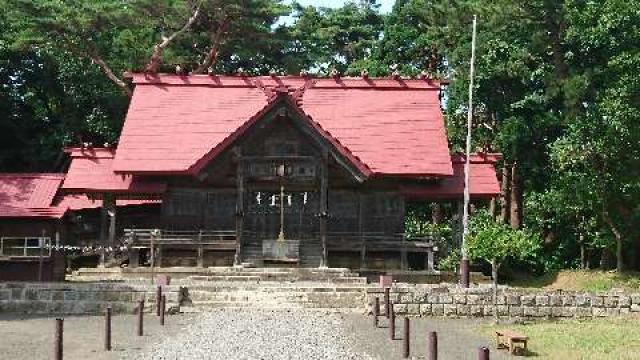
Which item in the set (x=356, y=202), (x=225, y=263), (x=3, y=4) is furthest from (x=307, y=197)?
(x=3, y=4)

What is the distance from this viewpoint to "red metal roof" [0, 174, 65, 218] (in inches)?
1008

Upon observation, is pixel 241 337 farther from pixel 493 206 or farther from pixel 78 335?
pixel 493 206

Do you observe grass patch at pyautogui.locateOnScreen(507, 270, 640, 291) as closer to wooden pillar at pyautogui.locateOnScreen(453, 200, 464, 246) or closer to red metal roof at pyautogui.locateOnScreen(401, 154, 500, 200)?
wooden pillar at pyautogui.locateOnScreen(453, 200, 464, 246)

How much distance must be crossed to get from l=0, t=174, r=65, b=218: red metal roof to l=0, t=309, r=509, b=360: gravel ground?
5.24m

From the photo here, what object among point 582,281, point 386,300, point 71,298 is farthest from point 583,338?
point 582,281

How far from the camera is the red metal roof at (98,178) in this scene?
3111 cm

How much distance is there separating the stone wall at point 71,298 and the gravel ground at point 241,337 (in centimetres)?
71

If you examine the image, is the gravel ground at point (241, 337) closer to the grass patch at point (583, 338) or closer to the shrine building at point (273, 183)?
the grass patch at point (583, 338)

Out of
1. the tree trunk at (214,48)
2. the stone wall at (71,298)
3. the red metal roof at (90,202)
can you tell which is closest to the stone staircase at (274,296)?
the stone wall at (71,298)

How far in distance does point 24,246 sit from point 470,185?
54.6 feet

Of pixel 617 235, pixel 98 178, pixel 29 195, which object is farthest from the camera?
pixel 98 178

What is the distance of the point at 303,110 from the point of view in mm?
31422

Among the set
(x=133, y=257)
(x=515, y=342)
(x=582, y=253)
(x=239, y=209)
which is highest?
(x=239, y=209)

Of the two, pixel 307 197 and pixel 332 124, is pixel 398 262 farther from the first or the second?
pixel 332 124
